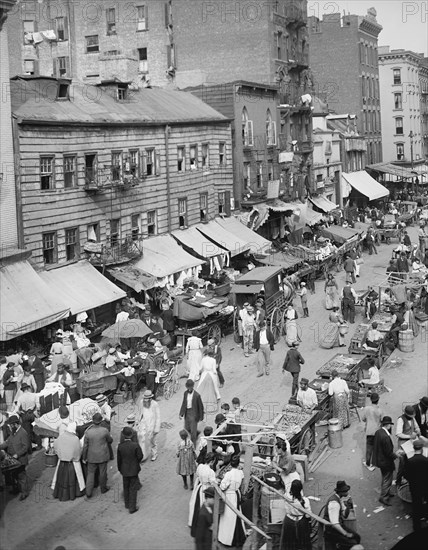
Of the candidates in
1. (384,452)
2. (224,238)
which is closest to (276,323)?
(224,238)

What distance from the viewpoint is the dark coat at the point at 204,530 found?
544 inches

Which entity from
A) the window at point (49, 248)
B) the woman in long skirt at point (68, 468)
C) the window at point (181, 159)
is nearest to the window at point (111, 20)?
the window at point (181, 159)

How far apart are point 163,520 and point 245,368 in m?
11.1

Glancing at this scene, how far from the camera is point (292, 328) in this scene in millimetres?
27938

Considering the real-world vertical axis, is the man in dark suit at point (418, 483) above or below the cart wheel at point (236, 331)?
below

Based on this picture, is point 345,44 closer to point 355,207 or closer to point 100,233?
point 355,207

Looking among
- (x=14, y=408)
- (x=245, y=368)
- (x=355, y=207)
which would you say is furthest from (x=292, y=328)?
(x=355, y=207)

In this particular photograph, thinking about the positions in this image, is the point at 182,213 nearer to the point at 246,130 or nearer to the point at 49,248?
the point at 246,130

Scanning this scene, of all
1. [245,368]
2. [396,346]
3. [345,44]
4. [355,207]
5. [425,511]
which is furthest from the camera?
[345,44]

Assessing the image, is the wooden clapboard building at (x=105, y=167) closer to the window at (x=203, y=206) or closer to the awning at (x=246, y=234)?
the window at (x=203, y=206)

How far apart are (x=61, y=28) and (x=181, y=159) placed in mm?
22867

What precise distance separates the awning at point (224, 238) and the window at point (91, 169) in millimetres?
9122

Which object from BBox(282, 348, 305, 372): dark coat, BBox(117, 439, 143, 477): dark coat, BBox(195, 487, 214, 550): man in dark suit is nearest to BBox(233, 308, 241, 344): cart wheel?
BBox(282, 348, 305, 372): dark coat

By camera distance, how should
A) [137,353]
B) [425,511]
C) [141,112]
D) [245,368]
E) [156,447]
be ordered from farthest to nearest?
[141,112]
[245,368]
[137,353]
[156,447]
[425,511]
